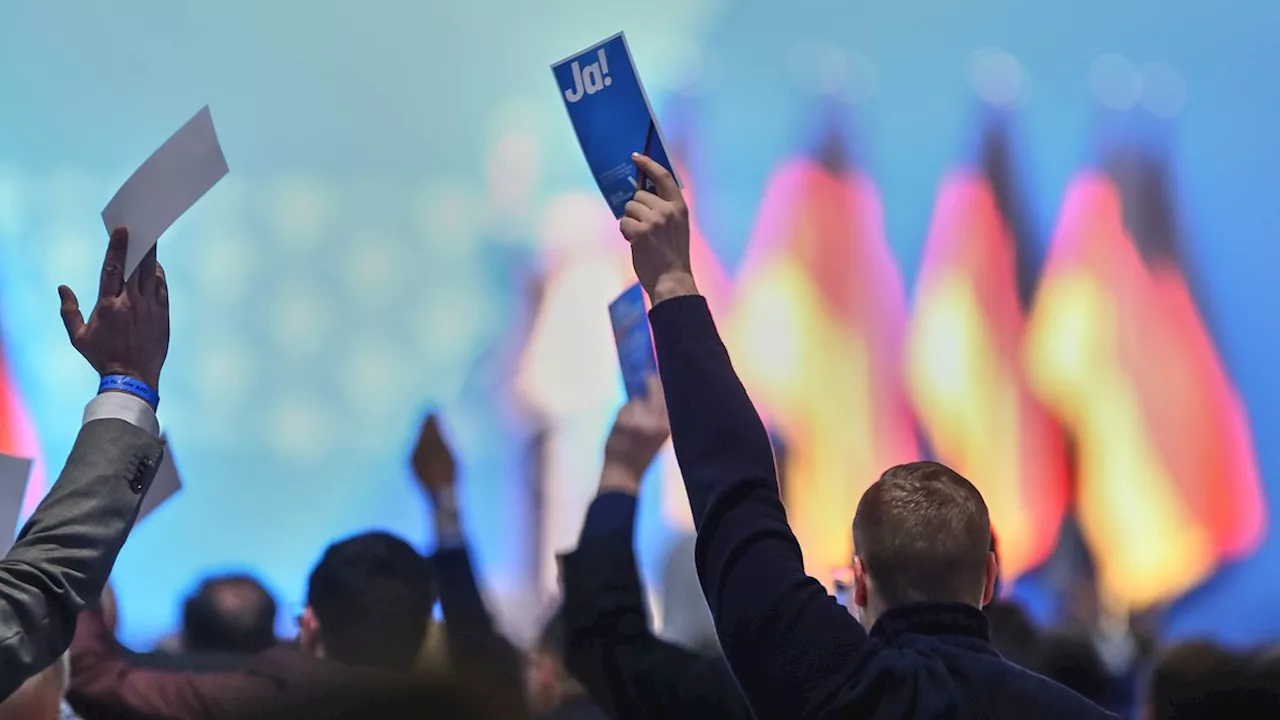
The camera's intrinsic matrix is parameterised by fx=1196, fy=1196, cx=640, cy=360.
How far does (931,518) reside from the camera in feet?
3.30

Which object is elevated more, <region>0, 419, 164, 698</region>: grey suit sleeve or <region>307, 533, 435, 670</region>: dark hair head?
<region>0, 419, 164, 698</region>: grey suit sleeve

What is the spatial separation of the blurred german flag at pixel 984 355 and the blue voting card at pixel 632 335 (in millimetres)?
990

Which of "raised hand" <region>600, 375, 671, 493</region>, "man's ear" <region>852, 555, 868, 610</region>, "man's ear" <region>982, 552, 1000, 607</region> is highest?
"raised hand" <region>600, 375, 671, 493</region>

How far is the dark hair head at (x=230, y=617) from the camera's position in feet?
6.76

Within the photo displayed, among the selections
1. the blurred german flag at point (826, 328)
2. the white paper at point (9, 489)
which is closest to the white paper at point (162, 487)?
the white paper at point (9, 489)

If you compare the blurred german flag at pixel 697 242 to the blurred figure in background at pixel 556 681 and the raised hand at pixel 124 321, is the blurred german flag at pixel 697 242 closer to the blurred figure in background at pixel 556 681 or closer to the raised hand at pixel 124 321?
the blurred figure in background at pixel 556 681

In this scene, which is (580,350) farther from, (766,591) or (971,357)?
(766,591)

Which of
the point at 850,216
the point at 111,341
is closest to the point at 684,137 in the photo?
the point at 850,216

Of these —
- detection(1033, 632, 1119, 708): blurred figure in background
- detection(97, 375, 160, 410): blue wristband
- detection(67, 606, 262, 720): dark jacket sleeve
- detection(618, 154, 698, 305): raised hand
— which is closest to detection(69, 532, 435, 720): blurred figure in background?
detection(67, 606, 262, 720): dark jacket sleeve

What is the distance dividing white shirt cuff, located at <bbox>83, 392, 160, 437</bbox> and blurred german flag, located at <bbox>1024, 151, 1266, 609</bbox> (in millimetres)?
1936

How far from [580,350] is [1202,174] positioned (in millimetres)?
1358

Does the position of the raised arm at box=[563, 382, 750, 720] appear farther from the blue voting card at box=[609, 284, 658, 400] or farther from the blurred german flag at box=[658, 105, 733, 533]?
the blurred german flag at box=[658, 105, 733, 533]

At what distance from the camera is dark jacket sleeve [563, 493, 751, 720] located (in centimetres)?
165

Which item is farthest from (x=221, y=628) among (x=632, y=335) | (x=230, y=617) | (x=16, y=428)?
(x=632, y=335)
